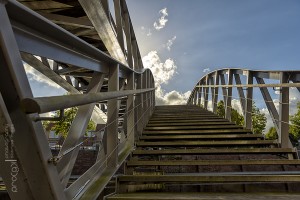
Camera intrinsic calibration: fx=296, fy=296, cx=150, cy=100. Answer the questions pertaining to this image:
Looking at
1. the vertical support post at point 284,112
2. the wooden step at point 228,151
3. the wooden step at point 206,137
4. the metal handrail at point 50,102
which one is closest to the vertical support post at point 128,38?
the wooden step at point 206,137

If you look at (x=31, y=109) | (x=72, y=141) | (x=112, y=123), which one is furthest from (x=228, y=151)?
(x=31, y=109)

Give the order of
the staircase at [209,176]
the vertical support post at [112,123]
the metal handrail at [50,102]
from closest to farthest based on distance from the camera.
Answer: the metal handrail at [50,102], the staircase at [209,176], the vertical support post at [112,123]

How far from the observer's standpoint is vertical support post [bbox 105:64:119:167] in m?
2.98

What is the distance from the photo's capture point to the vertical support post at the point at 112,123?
2.98 metres

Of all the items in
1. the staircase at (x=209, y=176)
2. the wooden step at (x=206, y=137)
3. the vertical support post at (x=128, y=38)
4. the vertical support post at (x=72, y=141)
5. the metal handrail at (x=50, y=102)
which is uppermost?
the vertical support post at (x=128, y=38)

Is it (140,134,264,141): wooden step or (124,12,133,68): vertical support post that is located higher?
(124,12,133,68): vertical support post

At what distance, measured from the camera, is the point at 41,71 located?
7.72 m

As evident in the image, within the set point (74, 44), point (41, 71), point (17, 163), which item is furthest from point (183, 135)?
point (41, 71)

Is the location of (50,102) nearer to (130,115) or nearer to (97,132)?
(97,132)

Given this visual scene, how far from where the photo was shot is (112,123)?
3084 millimetres

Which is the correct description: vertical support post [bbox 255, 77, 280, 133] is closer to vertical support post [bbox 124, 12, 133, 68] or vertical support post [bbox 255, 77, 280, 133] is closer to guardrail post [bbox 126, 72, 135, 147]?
guardrail post [bbox 126, 72, 135, 147]

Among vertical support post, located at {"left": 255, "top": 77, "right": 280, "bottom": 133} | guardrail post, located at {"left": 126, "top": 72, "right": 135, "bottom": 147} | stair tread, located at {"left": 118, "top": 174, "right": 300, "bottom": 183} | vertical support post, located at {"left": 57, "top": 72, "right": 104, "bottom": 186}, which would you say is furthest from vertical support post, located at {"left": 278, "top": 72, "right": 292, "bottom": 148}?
vertical support post, located at {"left": 57, "top": 72, "right": 104, "bottom": 186}

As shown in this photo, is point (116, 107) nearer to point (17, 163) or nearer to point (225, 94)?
point (17, 163)

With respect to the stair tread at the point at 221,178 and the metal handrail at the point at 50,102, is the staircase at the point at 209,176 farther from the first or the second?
the metal handrail at the point at 50,102
